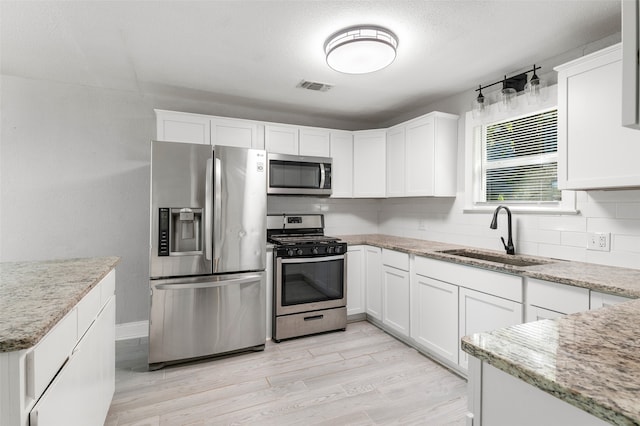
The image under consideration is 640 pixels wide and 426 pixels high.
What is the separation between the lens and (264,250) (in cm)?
292

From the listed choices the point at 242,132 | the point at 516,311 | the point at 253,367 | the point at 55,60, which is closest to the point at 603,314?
the point at 516,311

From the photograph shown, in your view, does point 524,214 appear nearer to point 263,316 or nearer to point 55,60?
point 263,316

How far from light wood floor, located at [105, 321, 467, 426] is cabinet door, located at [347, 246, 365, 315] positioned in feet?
1.84

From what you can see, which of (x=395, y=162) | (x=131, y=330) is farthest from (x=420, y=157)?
(x=131, y=330)

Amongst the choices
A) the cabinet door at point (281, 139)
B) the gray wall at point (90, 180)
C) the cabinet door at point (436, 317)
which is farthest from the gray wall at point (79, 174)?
the cabinet door at point (436, 317)

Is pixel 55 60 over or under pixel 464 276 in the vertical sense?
over

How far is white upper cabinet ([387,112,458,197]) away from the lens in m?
3.14

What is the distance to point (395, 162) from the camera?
3.65 m

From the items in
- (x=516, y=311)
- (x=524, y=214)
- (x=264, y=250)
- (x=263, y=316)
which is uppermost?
(x=524, y=214)

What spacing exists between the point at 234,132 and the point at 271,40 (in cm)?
121

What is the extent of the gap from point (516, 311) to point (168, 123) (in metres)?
3.10

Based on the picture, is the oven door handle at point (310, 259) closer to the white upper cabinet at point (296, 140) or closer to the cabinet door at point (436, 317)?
the cabinet door at point (436, 317)

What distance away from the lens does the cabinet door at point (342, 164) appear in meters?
3.74

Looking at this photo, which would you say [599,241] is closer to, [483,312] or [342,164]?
[483,312]
